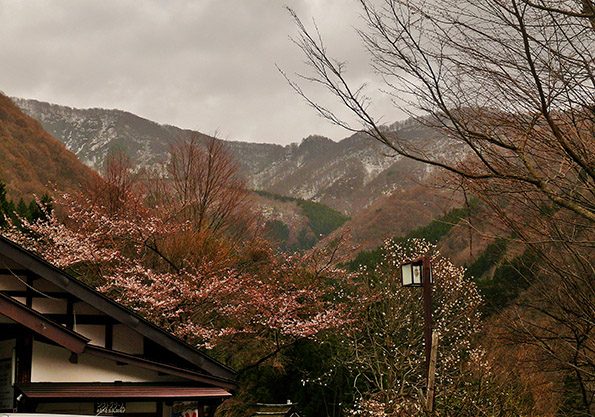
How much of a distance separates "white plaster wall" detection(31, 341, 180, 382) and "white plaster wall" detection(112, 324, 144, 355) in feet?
1.15

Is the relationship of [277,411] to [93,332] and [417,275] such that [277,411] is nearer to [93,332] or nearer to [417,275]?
[417,275]

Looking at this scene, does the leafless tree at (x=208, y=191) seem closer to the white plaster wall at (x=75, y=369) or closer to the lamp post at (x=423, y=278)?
the lamp post at (x=423, y=278)

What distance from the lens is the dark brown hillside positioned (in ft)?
174

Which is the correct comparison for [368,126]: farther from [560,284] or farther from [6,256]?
[6,256]

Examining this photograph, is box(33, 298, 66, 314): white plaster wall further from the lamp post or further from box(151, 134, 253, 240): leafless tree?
box(151, 134, 253, 240): leafless tree

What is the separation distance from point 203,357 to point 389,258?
1805 centimetres

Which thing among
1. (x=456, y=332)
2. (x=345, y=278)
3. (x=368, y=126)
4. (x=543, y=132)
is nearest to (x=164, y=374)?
(x=368, y=126)

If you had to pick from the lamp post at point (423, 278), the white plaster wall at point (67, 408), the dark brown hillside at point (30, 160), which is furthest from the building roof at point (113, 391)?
the dark brown hillside at point (30, 160)


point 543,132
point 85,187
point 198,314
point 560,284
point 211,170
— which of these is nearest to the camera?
point 543,132

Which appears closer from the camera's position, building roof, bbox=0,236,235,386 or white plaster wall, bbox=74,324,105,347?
building roof, bbox=0,236,235,386

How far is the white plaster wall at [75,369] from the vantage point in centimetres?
751

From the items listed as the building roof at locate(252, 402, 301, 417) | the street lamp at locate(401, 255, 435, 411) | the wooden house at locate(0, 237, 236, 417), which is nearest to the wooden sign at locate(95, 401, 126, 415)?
the wooden house at locate(0, 237, 236, 417)

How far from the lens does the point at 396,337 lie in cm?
2194

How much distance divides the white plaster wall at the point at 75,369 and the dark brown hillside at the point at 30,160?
145 feet
